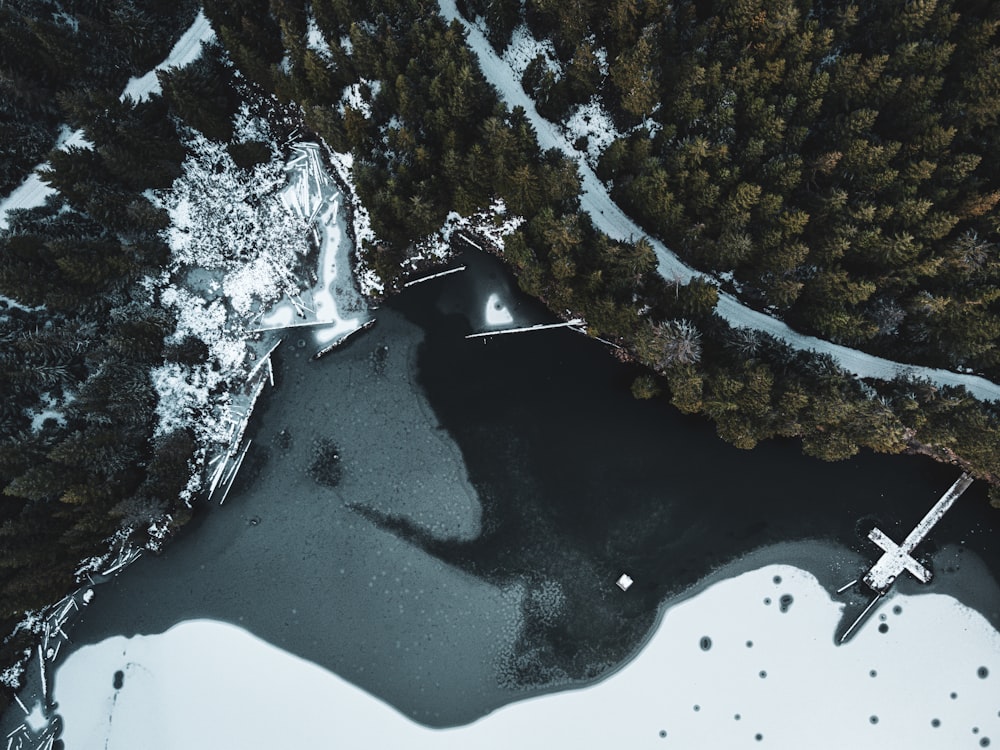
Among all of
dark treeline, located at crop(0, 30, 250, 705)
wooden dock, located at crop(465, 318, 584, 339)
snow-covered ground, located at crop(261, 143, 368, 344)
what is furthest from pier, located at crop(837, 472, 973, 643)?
dark treeline, located at crop(0, 30, 250, 705)

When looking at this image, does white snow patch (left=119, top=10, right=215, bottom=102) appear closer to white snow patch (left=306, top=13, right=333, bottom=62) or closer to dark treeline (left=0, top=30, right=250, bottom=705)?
dark treeline (left=0, top=30, right=250, bottom=705)

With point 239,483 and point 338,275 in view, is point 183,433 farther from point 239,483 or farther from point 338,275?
point 338,275

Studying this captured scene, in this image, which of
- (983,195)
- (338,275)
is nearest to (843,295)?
(983,195)

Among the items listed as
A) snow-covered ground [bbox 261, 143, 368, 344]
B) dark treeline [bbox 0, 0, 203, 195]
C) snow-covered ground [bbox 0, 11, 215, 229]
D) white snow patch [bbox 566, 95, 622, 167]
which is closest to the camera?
dark treeline [bbox 0, 0, 203, 195]

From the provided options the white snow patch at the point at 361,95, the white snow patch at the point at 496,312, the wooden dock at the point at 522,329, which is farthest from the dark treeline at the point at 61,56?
the wooden dock at the point at 522,329

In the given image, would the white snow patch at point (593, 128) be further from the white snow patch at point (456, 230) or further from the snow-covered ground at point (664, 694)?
the snow-covered ground at point (664, 694)
